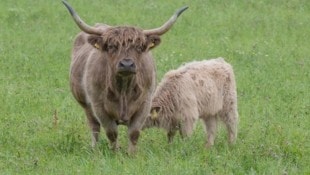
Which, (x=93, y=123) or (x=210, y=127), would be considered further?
(x=210, y=127)

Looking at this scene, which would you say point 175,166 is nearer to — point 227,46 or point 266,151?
point 266,151

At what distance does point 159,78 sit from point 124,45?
218 inches

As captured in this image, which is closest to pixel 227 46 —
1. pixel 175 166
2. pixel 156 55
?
pixel 156 55

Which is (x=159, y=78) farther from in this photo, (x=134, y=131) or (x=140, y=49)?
(x=140, y=49)

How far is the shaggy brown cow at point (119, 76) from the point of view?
9.54 metres

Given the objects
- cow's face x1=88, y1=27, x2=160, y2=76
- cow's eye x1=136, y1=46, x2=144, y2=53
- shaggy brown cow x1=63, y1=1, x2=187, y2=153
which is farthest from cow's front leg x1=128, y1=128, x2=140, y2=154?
cow's eye x1=136, y1=46, x2=144, y2=53

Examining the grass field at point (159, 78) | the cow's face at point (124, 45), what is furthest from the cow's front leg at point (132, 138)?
the cow's face at point (124, 45)

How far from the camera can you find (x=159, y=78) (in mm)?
14992

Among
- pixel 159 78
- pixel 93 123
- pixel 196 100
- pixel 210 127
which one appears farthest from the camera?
pixel 159 78

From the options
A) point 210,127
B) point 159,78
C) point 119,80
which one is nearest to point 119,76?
point 119,80

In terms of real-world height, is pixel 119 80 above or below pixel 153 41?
below

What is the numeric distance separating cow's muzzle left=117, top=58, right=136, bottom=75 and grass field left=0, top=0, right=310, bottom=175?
0.92 m

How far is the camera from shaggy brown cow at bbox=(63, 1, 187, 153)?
9.54 m

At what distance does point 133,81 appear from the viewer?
973 cm
